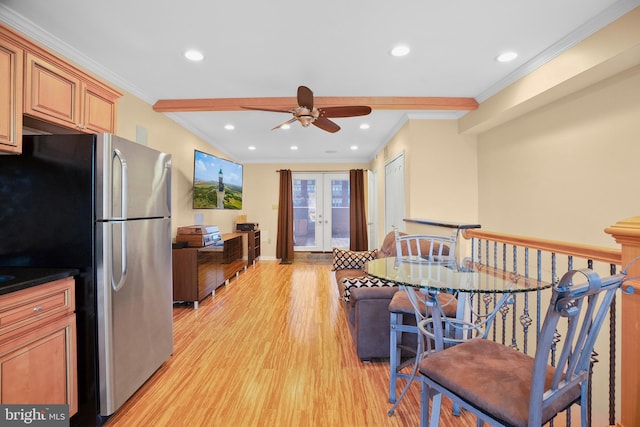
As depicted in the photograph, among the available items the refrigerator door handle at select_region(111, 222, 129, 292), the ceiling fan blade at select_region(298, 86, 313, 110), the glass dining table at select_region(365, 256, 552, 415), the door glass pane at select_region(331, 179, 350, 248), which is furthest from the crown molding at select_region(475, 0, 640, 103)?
the door glass pane at select_region(331, 179, 350, 248)

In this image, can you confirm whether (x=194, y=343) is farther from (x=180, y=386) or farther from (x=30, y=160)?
(x=30, y=160)

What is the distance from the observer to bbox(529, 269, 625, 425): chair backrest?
80cm

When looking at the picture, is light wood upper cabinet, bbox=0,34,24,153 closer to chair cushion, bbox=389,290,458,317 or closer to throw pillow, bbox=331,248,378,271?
chair cushion, bbox=389,290,458,317

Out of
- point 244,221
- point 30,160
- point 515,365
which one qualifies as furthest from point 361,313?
point 244,221

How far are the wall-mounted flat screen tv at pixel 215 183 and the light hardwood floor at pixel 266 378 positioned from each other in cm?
179

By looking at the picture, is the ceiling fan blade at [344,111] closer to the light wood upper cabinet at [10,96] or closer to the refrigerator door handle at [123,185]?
the refrigerator door handle at [123,185]

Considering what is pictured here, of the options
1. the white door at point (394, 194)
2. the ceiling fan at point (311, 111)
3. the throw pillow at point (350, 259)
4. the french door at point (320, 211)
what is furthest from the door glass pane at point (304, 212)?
the ceiling fan at point (311, 111)

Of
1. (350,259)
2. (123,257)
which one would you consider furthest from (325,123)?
(123,257)

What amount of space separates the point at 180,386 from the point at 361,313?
1443mm

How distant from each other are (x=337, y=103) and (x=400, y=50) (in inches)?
43.0

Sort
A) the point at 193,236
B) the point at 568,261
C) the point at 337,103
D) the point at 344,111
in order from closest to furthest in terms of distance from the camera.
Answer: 1. the point at 568,261
2. the point at 344,111
3. the point at 337,103
4. the point at 193,236

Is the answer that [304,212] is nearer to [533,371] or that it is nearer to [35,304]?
[35,304]

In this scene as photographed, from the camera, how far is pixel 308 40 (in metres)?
2.33

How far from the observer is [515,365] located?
1.12 metres
